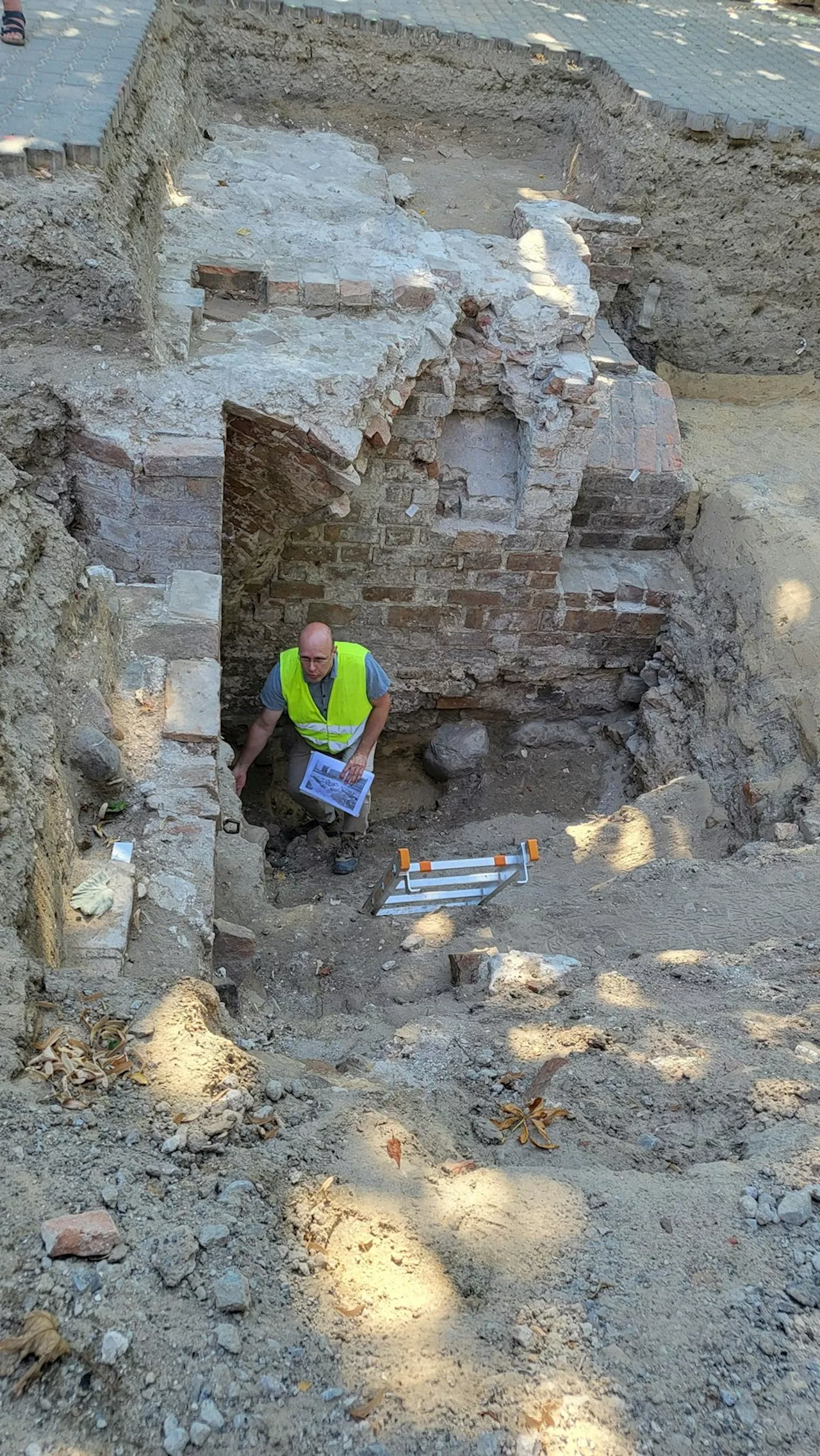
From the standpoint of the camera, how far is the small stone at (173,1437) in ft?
4.63

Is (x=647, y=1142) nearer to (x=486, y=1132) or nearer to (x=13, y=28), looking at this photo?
(x=486, y=1132)

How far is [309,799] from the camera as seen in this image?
5.60m

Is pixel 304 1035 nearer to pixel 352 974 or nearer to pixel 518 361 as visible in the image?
pixel 352 974

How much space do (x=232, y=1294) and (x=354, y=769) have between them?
3.51m

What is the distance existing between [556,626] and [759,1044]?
3.68 metres

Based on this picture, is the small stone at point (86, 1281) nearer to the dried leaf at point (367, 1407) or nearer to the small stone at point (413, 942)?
the dried leaf at point (367, 1407)

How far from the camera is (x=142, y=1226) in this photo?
1.70 m

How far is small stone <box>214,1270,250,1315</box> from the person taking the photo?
5.26 feet

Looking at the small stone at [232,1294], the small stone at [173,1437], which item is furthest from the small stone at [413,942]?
the small stone at [173,1437]

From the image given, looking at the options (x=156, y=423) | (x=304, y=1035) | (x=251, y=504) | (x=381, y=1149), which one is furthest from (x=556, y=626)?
(x=381, y=1149)

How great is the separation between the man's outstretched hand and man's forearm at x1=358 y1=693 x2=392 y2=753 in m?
0.05

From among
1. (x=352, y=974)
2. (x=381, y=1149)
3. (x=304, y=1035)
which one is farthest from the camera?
(x=352, y=974)

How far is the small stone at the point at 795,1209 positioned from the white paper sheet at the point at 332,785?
3.32 metres

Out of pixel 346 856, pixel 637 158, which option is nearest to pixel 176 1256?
pixel 346 856
